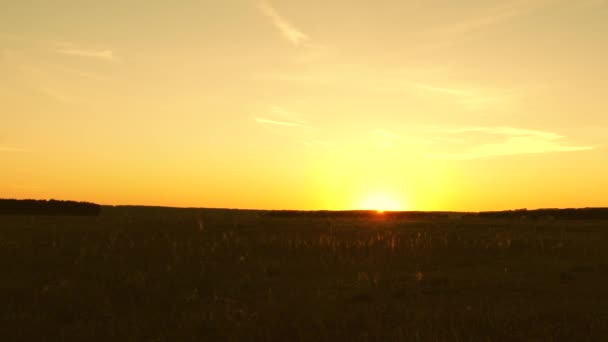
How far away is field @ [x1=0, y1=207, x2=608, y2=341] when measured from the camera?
362 inches

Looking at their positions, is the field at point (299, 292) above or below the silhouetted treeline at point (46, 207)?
below

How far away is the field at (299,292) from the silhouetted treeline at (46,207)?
43.3 meters

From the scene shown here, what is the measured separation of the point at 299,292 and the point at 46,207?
2260 inches

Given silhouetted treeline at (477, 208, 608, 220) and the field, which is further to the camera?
silhouetted treeline at (477, 208, 608, 220)

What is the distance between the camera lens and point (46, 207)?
6188 cm

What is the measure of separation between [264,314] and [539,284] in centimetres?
733

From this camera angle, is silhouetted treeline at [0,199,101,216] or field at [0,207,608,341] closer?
field at [0,207,608,341]

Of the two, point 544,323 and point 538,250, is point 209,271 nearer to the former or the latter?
point 544,323

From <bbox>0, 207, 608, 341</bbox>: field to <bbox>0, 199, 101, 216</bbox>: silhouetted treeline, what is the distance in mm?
43313

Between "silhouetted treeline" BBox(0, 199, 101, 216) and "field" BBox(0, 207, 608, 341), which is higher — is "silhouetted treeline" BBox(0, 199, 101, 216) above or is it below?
above

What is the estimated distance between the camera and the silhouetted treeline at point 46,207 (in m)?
59.3

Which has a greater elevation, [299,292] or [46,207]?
[46,207]

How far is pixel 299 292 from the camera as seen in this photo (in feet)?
40.6

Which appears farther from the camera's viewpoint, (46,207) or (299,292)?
(46,207)
